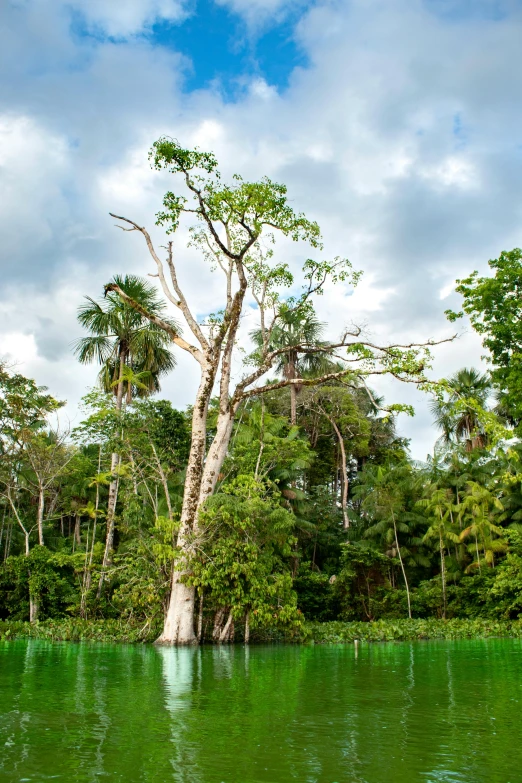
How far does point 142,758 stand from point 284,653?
33.1ft

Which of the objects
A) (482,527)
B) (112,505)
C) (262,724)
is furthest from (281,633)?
(262,724)

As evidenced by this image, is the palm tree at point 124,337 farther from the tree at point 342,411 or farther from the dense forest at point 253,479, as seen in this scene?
the tree at point 342,411

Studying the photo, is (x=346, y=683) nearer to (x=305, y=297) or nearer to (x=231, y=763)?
(x=231, y=763)

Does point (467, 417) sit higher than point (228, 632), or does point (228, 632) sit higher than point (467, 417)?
point (467, 417)

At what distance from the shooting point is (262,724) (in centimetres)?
495

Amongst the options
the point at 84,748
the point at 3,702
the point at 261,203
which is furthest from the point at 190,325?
the point at 84,748

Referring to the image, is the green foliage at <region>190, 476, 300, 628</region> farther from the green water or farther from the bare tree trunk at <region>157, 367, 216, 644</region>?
the green water

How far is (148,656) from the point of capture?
12.2 metres

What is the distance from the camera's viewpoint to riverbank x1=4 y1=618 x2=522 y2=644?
57.1ft

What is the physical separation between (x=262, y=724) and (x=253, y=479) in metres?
11.8

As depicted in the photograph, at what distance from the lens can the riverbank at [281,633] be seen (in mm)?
17406

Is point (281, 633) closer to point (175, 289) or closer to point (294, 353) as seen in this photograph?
point (175, 289)

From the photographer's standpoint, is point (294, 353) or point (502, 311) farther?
point (294, 353)

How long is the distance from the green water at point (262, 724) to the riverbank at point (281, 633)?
8163mm
